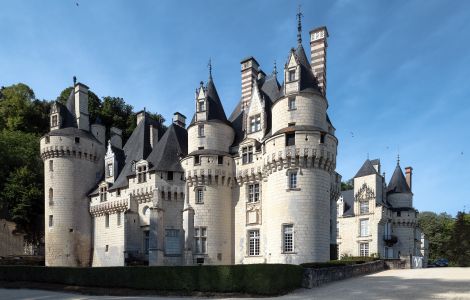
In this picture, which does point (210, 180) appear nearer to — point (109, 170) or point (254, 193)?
point (254, 193)

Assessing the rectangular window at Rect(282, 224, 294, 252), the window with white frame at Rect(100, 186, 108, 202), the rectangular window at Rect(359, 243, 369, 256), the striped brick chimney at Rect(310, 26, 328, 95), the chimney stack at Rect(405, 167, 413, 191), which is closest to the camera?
the rectangular window at Rect(282, 224, 294, 252)

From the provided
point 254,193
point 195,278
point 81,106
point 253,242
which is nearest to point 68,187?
point 81,106

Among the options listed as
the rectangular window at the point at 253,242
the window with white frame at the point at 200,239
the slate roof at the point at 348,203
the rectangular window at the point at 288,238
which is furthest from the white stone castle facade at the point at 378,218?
the window with white frame at the point at 200,239

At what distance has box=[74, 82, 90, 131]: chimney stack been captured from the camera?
126 ft

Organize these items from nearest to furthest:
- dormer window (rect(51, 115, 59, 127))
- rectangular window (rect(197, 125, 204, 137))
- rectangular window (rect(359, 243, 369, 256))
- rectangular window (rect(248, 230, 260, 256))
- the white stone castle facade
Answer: rectangular window (rect(248, 230, 260, 256)), rectangular window (rect(197, 125, 204, 137)), dormer window (rect(51, 115, 59, 127)), the white stone castle facade, rectangular window (rect(359, 243, 369, 256))

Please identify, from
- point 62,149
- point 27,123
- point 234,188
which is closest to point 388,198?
point 234,188

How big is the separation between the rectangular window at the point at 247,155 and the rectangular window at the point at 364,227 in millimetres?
20339

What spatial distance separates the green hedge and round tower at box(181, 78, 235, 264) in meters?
6.73

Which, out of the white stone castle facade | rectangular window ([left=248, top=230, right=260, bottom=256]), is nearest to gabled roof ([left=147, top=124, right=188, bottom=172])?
rectangular window ([left=248, top=230, right=260, bottom=256])

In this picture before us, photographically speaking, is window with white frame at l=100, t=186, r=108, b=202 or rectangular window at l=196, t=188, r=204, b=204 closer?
rectangular window at l=196, t=188, r=204, b=204

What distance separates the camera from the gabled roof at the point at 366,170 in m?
44.7

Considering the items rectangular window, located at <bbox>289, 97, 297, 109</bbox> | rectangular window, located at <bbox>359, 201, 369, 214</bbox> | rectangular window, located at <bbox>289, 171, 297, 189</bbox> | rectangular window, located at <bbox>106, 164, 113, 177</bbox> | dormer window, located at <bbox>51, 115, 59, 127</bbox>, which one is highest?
dormer window, located at <bbox>51, 115, 59, 127</bbox>

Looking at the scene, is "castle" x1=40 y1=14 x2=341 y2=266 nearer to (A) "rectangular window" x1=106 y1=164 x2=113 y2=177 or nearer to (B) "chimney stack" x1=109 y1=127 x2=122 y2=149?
(A) "rectangular window" x1=106 y1=164 x2=113 y2=177

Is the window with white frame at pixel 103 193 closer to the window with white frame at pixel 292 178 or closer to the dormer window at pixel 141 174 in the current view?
the dormer window at pixel 141 174
